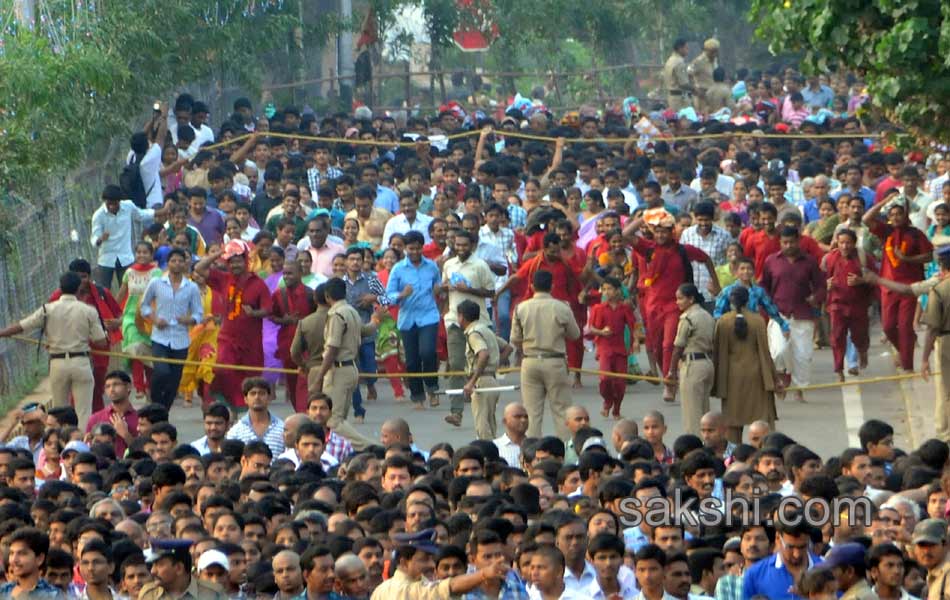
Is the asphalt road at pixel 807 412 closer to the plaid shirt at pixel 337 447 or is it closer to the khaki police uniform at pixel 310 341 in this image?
the khaki police uniform at pixel 310 341

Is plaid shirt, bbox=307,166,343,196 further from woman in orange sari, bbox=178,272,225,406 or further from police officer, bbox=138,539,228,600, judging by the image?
police officer, bbox=138,539,228,600

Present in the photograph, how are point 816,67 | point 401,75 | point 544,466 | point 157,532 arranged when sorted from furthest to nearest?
point 401,75, point 816,67, point 544,466, point 157,532

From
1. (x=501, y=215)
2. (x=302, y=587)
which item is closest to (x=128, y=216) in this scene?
(x=501, y=215)

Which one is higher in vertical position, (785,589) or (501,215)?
(501,215)

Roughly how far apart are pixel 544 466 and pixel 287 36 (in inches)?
778

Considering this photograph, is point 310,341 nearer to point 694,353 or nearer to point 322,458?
point 322,458

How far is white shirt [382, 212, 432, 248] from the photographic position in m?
19.5

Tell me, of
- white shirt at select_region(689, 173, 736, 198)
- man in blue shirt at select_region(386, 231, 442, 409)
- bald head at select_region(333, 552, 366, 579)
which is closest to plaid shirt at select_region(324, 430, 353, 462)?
man in blue shirt at select_region(386, 231, 442, 409)

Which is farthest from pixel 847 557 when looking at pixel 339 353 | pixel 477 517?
pixel 339 353

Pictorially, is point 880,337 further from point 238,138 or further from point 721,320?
point 238,138

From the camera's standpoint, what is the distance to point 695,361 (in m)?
→ 15.2

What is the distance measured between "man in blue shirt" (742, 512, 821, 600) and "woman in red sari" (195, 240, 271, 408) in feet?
24.9

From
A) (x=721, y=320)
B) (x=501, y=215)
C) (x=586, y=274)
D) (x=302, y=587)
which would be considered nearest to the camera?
(x=302, y=587)

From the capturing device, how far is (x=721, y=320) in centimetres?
1520
